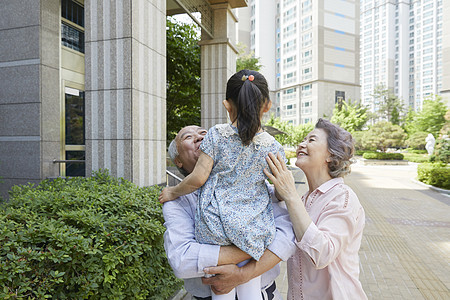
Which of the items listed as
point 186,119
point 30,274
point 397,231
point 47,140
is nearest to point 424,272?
point 397,231

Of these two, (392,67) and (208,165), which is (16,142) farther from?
(392,67)

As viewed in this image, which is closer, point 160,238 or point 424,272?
point 160,238

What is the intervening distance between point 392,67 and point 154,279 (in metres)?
118

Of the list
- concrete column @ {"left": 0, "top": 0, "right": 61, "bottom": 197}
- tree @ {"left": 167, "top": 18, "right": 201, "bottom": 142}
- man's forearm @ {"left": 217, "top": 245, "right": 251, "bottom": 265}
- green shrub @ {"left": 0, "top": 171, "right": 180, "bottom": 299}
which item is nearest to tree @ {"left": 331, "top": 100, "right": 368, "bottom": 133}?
tree @ {"left": 167, "top": 18, "right": 201, "bottom": 142}

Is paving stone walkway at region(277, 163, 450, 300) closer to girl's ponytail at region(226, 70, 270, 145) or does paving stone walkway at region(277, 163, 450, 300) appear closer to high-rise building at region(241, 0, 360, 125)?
girl's ponytail at region(226, 70, 270, 145)

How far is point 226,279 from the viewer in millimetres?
1282

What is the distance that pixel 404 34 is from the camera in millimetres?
99625

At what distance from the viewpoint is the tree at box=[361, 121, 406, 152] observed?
3106cm

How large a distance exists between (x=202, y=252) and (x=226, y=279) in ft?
0.51

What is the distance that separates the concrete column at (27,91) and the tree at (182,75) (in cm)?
673

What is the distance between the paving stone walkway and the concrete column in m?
5.04

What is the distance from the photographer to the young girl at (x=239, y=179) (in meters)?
1.29

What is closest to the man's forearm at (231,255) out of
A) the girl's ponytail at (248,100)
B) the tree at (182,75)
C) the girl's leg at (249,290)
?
the girl's leg at (249,290)

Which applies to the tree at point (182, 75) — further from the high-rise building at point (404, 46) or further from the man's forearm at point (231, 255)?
the high-rise building at point (404, 46)
